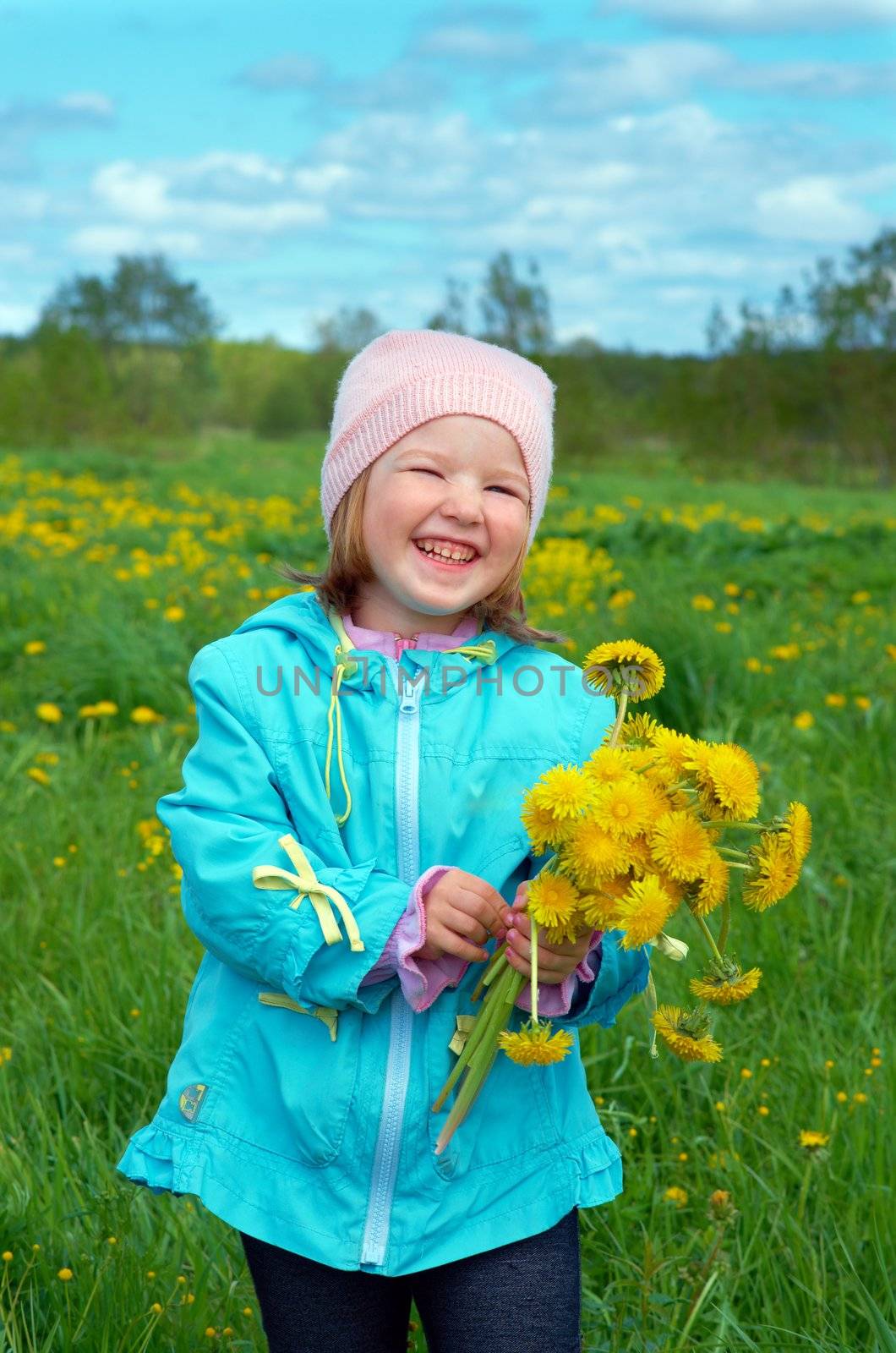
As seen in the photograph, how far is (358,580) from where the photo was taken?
5.37 ft

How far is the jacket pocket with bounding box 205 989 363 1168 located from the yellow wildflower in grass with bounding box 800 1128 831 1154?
2.62 ft

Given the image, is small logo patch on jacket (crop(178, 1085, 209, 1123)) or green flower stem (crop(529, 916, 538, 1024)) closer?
green flower stem (crop(529, 916, 538, 1024))

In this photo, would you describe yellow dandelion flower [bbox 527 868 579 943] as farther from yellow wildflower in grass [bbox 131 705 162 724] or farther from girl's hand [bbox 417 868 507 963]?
yellow wildflower in grass [bbox 131 705 162 724]

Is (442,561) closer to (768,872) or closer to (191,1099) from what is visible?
(768,872)

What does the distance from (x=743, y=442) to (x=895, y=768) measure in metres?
23.3

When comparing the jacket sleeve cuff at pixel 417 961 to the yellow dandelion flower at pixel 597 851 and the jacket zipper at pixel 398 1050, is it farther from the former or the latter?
the yellow dandelion flower at pixel 597 851

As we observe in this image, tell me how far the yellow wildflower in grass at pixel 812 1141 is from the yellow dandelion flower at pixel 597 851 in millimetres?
970

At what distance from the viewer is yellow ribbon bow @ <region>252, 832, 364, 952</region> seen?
133cm

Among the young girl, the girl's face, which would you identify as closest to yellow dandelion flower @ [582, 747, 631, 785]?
the young girl

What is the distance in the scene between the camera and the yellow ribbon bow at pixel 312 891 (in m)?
1.33

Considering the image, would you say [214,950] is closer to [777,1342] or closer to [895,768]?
[777,1342]

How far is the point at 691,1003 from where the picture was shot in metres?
2.33

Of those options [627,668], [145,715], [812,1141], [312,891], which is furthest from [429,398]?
[145,715]

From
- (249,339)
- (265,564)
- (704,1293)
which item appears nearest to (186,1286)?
(704,1293)
